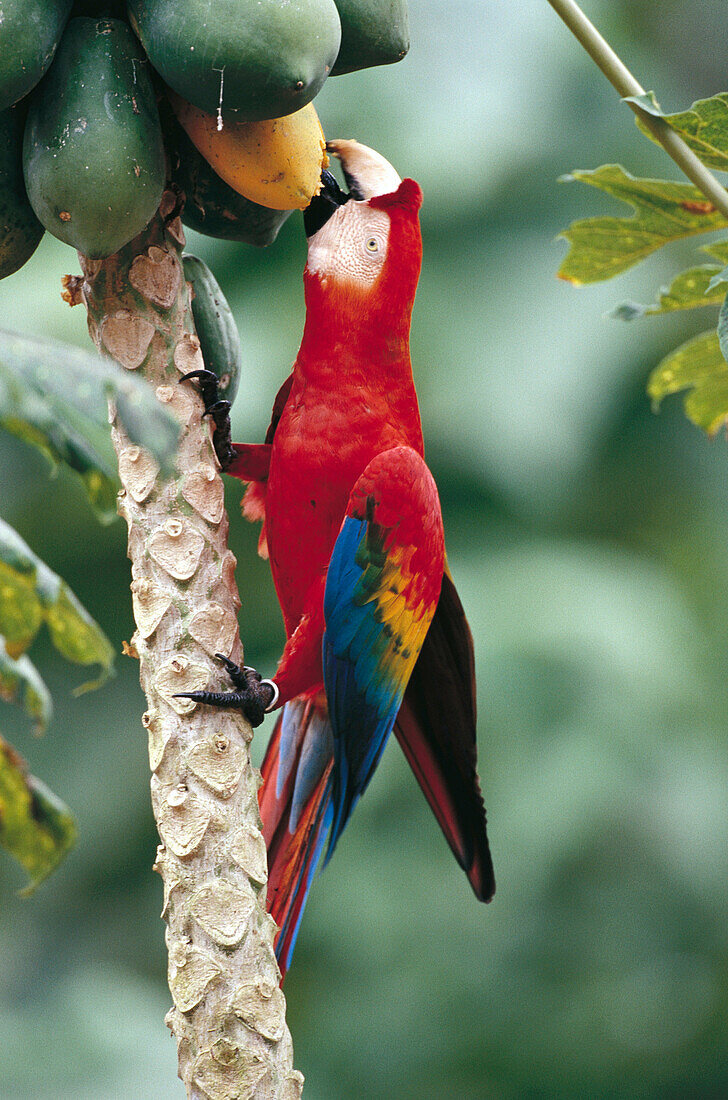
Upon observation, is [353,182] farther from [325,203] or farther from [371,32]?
[371,32]

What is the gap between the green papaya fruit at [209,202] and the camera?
37.8 inches

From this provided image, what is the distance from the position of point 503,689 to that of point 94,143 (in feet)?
9.39

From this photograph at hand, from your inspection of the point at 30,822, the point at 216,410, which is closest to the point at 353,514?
the point at 216,410

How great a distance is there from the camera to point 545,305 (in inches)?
161

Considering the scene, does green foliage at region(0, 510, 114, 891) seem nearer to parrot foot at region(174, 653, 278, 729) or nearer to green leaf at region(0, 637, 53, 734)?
green leaf at region(0, 637, 53, 734)

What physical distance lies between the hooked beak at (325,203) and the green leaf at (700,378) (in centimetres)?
45

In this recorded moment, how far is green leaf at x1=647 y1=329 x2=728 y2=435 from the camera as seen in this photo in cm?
131

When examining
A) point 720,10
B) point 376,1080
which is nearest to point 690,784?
point 376,1080

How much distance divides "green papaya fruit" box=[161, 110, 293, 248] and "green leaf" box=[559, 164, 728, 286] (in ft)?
1.17

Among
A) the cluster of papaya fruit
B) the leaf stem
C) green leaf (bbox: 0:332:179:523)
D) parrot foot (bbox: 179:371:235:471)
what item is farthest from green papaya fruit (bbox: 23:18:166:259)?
the leaf stem

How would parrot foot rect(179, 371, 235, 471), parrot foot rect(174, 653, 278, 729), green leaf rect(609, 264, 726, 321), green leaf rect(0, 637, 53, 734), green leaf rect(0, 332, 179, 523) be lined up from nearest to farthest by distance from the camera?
green leaf rect(0, 332, 179, 523) → green leaf rect(0, 637, 53, 734) → parrot foot rect(174, 653, 278, 729) → parrot foot rect(179, 371, 235, 471) → green leaf rect(609, 264, 726, 321)

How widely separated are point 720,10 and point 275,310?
261cm

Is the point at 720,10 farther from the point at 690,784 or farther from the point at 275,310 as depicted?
the point at 690,784

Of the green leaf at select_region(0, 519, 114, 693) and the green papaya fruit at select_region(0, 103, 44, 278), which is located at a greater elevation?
the green papaya fruit at select_region(0, 103, 44, 278)
